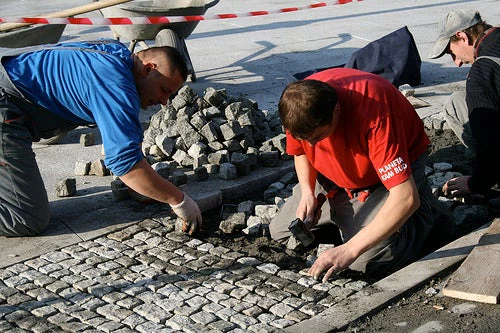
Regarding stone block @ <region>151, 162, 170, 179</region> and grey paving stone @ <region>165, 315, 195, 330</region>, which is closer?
grey paving stone @ <region>165, 315, 195, 330</region>

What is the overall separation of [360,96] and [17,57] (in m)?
2.53

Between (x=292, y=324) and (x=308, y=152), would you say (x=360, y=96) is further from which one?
(x=292, y=324)

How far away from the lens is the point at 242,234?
18.8 ft

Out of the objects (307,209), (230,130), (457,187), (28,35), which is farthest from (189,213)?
(28,35)

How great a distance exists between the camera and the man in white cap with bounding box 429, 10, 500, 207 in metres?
5.43

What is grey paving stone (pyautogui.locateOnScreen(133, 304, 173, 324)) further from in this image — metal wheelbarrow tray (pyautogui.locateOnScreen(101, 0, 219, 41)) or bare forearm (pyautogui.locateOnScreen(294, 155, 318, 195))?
metal wheelbarrow tray (pyautogui.locateOnScreen(101, 0, 219, 41))

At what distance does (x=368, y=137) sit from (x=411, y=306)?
37.8 inches

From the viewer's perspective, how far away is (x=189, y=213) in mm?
5391

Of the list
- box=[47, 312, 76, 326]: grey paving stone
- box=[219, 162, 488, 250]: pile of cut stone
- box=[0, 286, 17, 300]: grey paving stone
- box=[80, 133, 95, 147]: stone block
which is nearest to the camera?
box=[47, 312, 76, 326]: grey paving stone

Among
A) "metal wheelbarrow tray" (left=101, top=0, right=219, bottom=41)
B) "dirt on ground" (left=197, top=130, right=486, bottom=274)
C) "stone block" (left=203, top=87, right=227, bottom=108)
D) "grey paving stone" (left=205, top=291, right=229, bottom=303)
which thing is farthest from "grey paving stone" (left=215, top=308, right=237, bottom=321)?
"metal wheelbarrow tray" (left=101, top=0, right=219, bottom=41)

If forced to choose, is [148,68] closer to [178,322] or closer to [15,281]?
[15,281]

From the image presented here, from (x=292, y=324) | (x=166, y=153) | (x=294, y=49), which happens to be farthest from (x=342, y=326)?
(x=294, y=49)

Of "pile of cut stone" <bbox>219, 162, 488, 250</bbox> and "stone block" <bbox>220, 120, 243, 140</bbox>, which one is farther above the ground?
"stone block" <bbox>220, 120, 243, 140</bbox>

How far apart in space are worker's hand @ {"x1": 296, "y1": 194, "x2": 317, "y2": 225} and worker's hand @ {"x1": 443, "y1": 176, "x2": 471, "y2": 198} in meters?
1.21
